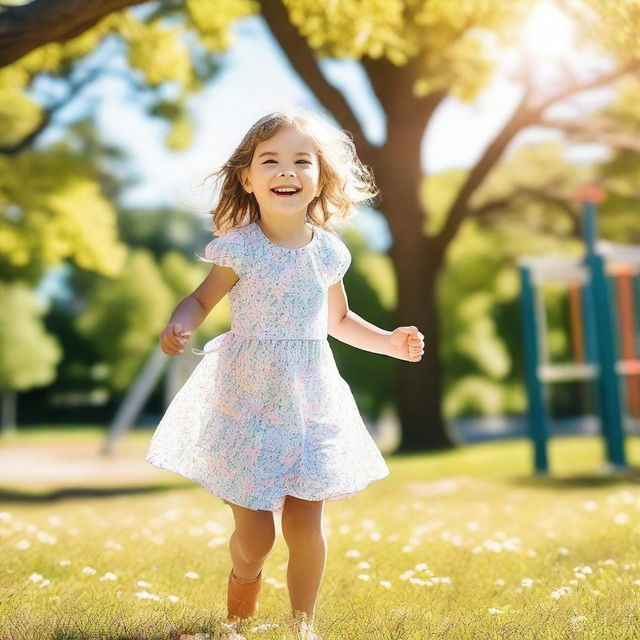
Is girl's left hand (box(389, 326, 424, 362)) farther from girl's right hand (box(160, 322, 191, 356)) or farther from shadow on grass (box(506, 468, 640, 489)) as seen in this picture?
shadow on grass (box(506, 468, 640, 489))

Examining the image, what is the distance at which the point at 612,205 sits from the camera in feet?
73.4

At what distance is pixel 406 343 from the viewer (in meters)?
3.71

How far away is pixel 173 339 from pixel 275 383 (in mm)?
439

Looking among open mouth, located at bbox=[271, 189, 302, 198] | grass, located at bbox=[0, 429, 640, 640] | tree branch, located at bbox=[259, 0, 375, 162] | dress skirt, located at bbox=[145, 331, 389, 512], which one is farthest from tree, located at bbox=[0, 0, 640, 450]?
dress skirt, located at bbox=[145, 331, 389, 512]

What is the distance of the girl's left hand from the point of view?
370 centimetres

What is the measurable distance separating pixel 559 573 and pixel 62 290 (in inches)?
1070

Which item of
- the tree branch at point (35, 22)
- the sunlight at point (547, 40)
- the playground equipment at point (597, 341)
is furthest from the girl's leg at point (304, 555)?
the sunlight at point (547, 40)

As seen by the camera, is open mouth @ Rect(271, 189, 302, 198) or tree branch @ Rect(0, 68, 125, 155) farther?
tree branch @ Rect(0, 68, 125, 155)

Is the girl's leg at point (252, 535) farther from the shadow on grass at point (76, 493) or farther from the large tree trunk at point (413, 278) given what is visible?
the large tree trunk at point (413, 278)

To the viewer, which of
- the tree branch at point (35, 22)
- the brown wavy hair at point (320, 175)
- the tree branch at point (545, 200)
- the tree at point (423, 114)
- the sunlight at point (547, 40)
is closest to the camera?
the brown wavy hair at point (320, 175)

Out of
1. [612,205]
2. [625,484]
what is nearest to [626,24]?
[625,484]

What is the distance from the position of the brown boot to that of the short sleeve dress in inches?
11.0

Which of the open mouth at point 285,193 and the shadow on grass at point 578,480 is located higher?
the open mouth at point 285,193

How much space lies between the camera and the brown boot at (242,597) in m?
3.55
